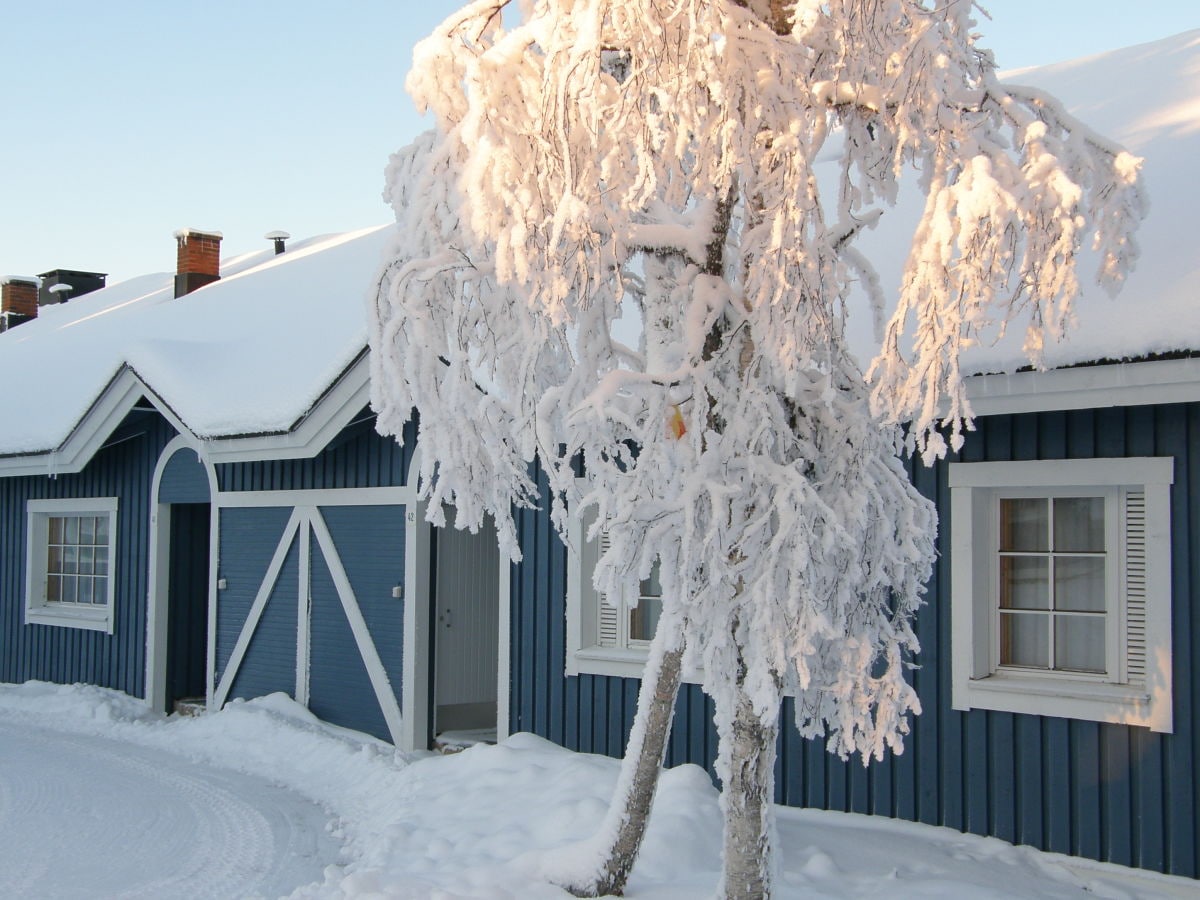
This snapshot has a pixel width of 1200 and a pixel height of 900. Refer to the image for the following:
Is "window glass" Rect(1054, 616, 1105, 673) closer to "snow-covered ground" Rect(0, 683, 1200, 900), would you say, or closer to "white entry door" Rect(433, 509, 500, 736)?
"snow-covered ground" Rect(0, 683, 1200, 900)

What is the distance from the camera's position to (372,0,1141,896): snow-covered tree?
4535 mm

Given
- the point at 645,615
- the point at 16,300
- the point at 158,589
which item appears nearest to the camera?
the point at 645,615

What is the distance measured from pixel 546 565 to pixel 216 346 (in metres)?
6.54

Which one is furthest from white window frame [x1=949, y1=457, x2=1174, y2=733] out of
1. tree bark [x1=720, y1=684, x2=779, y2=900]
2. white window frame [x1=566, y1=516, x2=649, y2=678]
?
white window frame [x1=566, y1=516, x2=649, y2=678]

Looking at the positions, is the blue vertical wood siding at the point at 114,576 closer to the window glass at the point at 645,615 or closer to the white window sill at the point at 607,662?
the white window sill at the point at 607,662

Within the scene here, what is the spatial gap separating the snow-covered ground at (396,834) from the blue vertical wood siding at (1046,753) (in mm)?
139

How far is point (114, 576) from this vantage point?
13234 mm

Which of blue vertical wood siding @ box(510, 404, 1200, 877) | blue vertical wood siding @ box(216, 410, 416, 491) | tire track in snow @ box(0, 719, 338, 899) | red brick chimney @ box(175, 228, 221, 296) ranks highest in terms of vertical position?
red brick chimney @ box(175, 228, 221, 296)

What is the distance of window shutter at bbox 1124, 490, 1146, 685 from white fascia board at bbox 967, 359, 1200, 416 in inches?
25.5

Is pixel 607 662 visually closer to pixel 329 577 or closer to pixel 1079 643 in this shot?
pixel 1079 643

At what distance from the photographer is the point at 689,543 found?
4.79m

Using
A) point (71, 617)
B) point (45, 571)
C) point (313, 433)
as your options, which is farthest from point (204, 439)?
point (45, 571)

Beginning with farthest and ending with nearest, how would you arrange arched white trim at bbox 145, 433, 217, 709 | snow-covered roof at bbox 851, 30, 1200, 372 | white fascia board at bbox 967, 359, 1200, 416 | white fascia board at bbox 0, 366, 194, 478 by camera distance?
arched white trim at bbox 145, 433, 217, 709
white fascia board at bbox 0, 366, 194, 478
snow-covered roof at bbox 851, 30, 1200, 372
white fascia board at bbox 967, 359, 1200, 416

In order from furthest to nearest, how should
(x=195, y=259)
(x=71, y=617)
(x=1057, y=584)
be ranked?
(x=195, y=259) → (x=71, y=617) → (x=1057, y=584)
